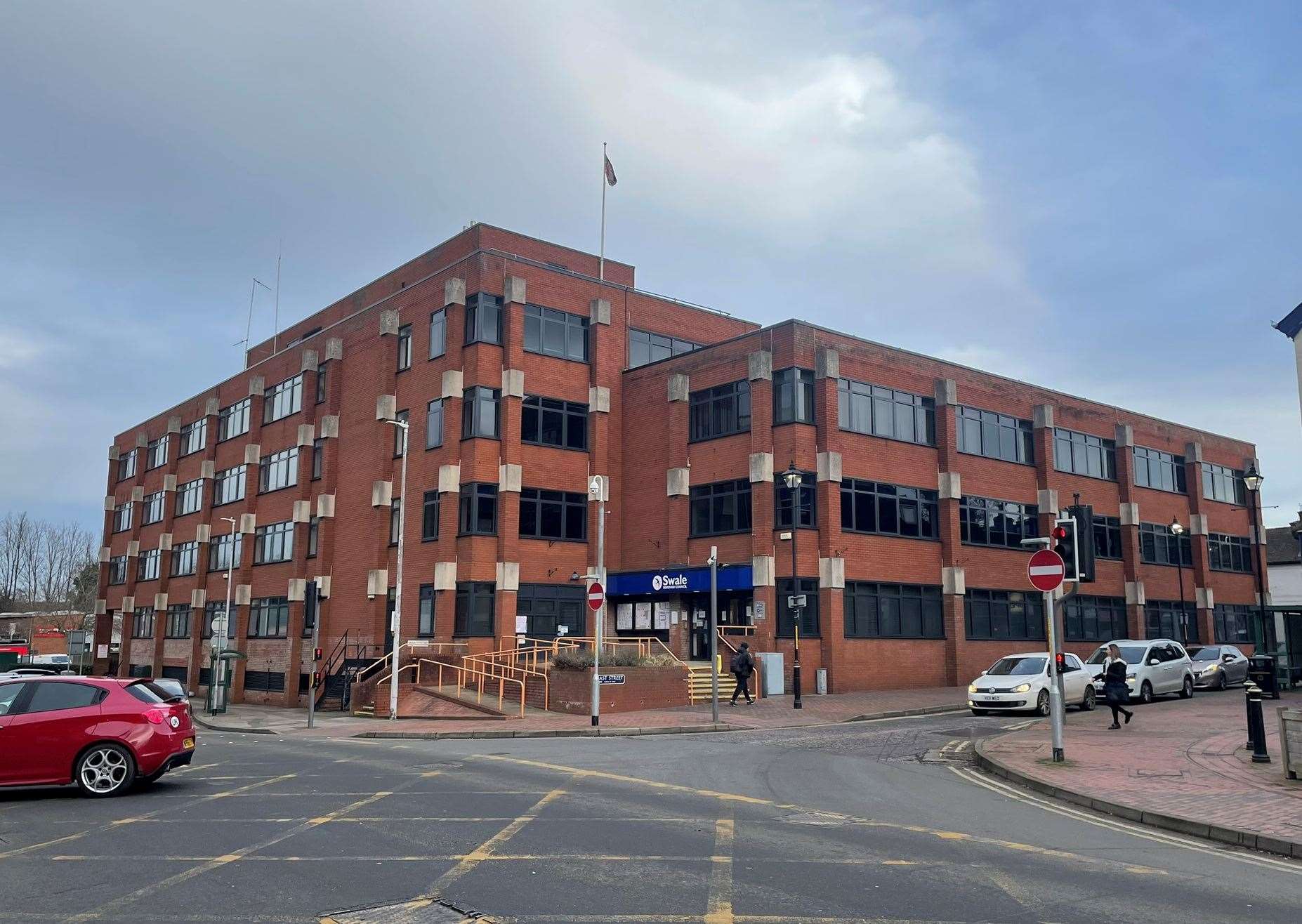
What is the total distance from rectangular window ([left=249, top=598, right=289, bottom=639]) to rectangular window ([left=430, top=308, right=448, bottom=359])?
49.3ft

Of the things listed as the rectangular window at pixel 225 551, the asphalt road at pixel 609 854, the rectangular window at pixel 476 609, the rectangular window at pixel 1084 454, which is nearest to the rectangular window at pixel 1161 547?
the rectangular window at pixel 1084 454

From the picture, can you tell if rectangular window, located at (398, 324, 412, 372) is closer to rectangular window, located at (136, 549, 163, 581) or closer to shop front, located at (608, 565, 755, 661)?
shop front, located at (608, 565, 755, 661)

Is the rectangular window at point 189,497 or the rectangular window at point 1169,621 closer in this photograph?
the rectangular window at point 1169,621

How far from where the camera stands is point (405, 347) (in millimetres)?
43344

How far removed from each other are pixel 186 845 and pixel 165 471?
197 feet

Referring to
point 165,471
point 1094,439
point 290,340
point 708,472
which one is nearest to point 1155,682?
point 708,472

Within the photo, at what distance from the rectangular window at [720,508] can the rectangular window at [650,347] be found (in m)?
6.89

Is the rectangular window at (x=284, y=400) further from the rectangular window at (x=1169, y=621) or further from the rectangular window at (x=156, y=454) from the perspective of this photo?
the rectangular window at (x=1169, y=621)

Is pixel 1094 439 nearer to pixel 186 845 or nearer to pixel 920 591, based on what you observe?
pixel 920 591

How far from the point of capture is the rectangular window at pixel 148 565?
63.9 metres

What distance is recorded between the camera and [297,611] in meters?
46.5

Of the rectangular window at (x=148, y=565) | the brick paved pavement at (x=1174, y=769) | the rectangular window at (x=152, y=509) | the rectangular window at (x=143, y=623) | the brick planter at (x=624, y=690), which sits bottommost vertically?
the brick paved pavement at (x=1174, y=769)

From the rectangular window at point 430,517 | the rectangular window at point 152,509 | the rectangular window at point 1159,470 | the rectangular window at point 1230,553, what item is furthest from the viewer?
the rectangular window at point 152,509

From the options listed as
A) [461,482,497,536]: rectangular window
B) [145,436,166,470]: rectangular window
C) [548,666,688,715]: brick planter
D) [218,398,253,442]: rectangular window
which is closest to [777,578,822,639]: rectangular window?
[548,666,688,715]: brick planter
